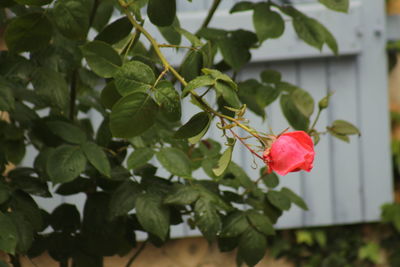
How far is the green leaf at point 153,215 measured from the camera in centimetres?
98

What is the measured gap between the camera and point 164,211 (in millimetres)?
1004

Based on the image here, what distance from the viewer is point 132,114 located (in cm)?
72

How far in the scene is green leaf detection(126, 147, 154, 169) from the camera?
1.05 metres

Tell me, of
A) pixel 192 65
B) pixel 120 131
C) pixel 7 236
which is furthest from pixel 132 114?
pixel 7 236

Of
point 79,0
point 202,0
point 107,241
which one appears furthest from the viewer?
point 202,0

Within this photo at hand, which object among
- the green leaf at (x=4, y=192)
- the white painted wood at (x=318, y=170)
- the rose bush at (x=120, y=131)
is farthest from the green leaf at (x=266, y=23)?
the white painted wood at (x=318, y=170)

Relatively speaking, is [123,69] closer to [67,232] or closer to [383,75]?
[67,232]

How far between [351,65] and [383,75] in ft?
0.38

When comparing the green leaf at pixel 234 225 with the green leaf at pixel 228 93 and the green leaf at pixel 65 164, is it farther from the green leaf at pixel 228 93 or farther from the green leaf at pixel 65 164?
the green leaf at pixel 228 93

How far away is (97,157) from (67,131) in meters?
0.10

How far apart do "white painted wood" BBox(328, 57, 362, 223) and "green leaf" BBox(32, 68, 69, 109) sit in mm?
1561

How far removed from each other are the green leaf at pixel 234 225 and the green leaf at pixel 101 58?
385 millimetres

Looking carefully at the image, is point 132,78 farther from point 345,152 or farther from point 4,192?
point 345,152

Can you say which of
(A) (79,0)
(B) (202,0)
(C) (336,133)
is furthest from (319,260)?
(A) (79,0)
